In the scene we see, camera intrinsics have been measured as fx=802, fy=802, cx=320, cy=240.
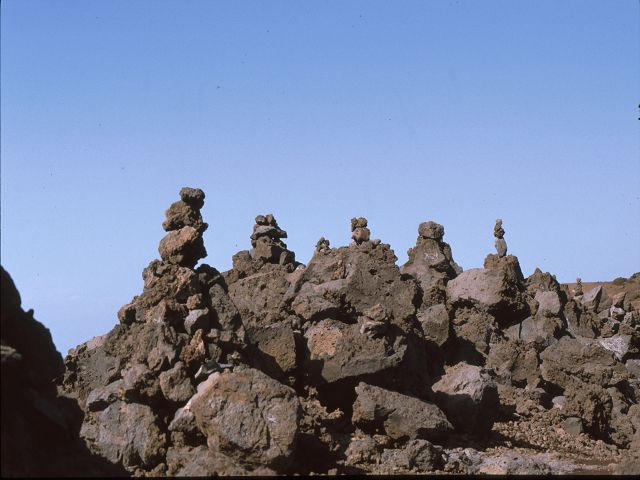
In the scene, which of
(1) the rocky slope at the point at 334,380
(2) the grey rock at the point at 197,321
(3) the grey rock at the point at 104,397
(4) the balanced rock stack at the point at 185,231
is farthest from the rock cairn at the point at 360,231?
(3) the grey rock at the point at 104,397

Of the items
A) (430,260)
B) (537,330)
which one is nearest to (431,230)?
(430,260)

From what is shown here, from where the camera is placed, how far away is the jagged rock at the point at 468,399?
15352 mm

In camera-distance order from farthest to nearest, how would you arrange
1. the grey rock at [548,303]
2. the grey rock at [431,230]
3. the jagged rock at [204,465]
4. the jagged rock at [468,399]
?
1. the grey rock at [431,230]
2. the grey rock at [548,303]
3. the jagged rock at [468,399]
4. the jagged rock at [204,465]

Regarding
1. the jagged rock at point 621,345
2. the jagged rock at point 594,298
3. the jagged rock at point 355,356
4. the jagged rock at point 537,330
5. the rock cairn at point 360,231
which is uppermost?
the rock cairn at point 360,231

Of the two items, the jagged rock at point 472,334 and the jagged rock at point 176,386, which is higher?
the jagged rock at point 472,334

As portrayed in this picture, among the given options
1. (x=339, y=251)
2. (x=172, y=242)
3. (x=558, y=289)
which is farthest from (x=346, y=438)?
(x=558, y=289)

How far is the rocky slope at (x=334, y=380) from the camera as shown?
11164 mm

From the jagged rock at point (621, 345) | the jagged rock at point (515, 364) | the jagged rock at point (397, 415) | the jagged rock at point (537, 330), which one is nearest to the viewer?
the jagged rock at point (397, 415)

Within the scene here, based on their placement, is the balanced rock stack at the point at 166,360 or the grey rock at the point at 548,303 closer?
the balanced rock stack at the point at 166,360

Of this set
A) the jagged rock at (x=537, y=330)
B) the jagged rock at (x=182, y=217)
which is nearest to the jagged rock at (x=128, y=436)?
the jagged rock at (x=182, y=217)

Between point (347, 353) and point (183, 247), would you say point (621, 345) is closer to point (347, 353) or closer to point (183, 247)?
point (347, 353)

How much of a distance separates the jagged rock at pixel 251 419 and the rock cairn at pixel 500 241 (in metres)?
17.1

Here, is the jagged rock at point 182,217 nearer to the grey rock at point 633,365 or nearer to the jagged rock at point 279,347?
the jagged rock at point 279,347

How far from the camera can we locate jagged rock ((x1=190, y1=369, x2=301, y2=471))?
10.6 meters
